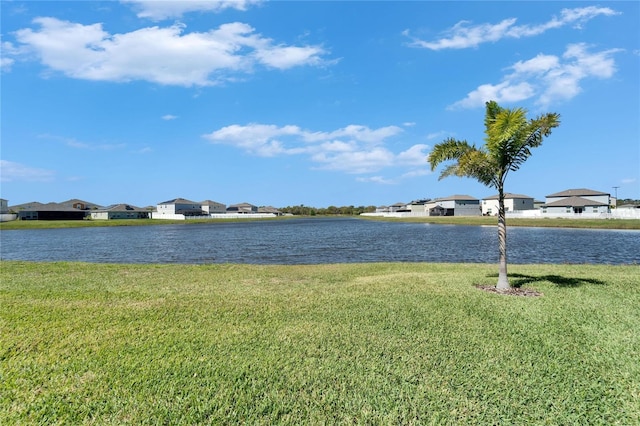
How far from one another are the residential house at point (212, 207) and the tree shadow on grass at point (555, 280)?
145684mm

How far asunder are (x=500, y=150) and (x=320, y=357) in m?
8.74

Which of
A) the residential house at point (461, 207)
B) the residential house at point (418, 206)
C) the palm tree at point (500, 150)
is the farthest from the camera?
the residential house at point (418, 206)

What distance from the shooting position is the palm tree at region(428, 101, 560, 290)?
10.4 m

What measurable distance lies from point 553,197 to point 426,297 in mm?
98387

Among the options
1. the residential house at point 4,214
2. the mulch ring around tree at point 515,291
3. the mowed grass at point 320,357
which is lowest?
the mulch ring around tree at point 515,291

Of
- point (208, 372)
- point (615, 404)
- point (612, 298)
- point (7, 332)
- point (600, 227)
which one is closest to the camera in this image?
point (615, 404)

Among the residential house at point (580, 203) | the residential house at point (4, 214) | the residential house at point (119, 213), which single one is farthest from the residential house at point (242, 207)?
the residential house at point (580, 203)

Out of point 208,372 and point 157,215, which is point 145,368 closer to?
point 208,372

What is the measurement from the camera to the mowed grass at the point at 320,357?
176 inches

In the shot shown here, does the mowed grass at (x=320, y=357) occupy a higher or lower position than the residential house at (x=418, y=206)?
lower

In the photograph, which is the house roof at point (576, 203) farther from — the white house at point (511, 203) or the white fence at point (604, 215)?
the white house at point (511, 203)

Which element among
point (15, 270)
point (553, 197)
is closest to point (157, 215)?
point (15, 270)

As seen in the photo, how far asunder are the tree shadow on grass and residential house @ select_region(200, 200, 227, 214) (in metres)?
146

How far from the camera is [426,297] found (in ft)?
32.5
